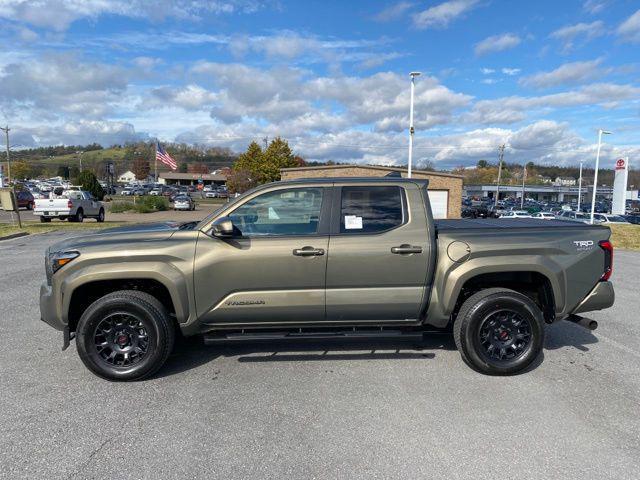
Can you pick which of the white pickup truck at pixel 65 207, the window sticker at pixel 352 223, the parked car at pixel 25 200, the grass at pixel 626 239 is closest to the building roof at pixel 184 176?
the parked car at pixel 25 200

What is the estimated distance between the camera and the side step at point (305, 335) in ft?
13.6

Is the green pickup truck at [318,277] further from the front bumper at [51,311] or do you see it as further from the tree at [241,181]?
the tree at [241,181]

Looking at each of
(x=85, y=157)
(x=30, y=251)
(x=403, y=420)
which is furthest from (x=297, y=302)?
(x=85, y=157)

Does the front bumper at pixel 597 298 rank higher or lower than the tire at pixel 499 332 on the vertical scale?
higher

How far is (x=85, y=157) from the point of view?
513ft

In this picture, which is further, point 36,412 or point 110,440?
point 36,412

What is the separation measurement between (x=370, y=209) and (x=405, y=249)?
517 millimetres

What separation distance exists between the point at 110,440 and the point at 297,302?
1811 mm

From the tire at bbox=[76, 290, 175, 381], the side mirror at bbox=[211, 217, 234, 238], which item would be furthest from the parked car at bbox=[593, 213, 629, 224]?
the tire at bbox=[76, 290, 175, 381]

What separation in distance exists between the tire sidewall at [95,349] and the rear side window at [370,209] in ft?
6.28

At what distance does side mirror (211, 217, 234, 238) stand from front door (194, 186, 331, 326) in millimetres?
100

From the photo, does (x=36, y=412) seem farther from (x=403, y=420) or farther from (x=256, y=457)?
(x=403, y=420)

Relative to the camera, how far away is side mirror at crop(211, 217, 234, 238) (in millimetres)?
3920

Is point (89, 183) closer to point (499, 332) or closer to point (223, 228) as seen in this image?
point (223, 228)
